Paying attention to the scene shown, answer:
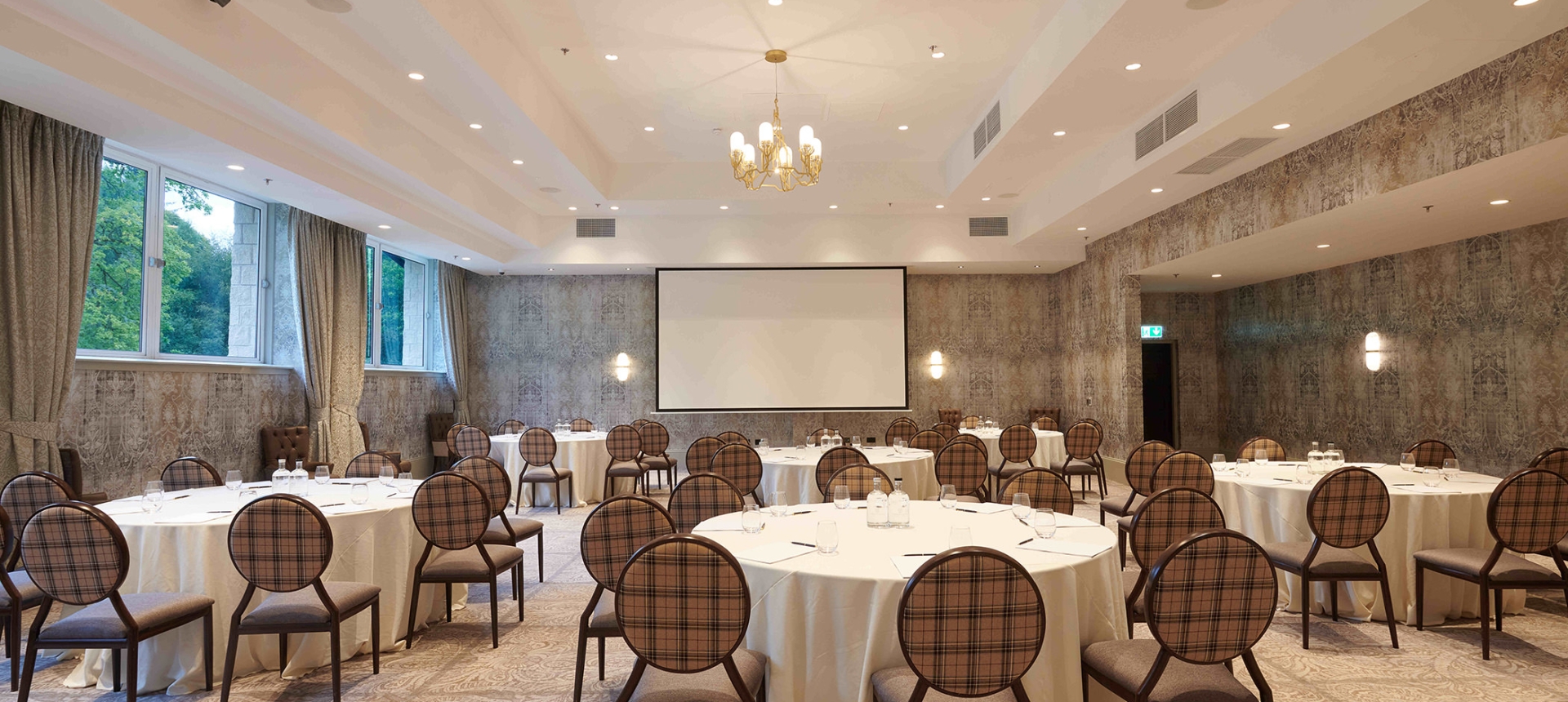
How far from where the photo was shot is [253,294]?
8.27 metres

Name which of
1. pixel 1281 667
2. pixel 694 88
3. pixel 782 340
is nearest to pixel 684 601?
pixel 1281 667

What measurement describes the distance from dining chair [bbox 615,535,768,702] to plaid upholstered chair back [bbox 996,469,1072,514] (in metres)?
2.33

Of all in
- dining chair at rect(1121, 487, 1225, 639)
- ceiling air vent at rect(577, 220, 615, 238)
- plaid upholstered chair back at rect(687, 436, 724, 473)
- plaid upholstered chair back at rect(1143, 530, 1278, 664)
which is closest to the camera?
plaid upholstered chair back at rect(1143, 530, 1278, 664)

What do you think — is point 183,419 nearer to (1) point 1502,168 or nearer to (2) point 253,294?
(2) point 253,294

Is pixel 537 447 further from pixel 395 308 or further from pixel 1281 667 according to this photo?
pixel 1281 667

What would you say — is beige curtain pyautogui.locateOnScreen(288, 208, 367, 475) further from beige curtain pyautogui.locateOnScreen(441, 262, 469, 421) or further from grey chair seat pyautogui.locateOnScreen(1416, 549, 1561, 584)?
grey chair seat pyautogui.locateOnScreen(1416, 549, 1561, 584)

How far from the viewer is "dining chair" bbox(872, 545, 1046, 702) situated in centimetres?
233

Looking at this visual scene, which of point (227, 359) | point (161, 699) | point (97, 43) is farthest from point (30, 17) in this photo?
point (227, 359)

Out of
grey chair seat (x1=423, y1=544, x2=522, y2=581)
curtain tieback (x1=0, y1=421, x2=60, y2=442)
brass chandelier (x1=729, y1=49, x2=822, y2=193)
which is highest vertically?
brass chandelier (x1=729, y1=49, x2=822, y2=193)

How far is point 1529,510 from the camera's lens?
396 cm

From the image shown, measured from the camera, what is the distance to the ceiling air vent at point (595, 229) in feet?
39.1

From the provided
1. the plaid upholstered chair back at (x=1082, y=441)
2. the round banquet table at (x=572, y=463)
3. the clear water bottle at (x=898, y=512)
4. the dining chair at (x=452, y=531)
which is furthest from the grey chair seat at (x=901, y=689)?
the round banquet table at (x=572, y=463)

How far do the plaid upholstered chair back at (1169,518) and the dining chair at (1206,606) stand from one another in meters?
1.07

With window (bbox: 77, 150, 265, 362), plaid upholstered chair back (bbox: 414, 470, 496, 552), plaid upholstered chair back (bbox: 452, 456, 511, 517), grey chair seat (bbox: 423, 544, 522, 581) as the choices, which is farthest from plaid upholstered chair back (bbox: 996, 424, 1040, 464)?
window (bbox: 77, 150, 265, 362)
